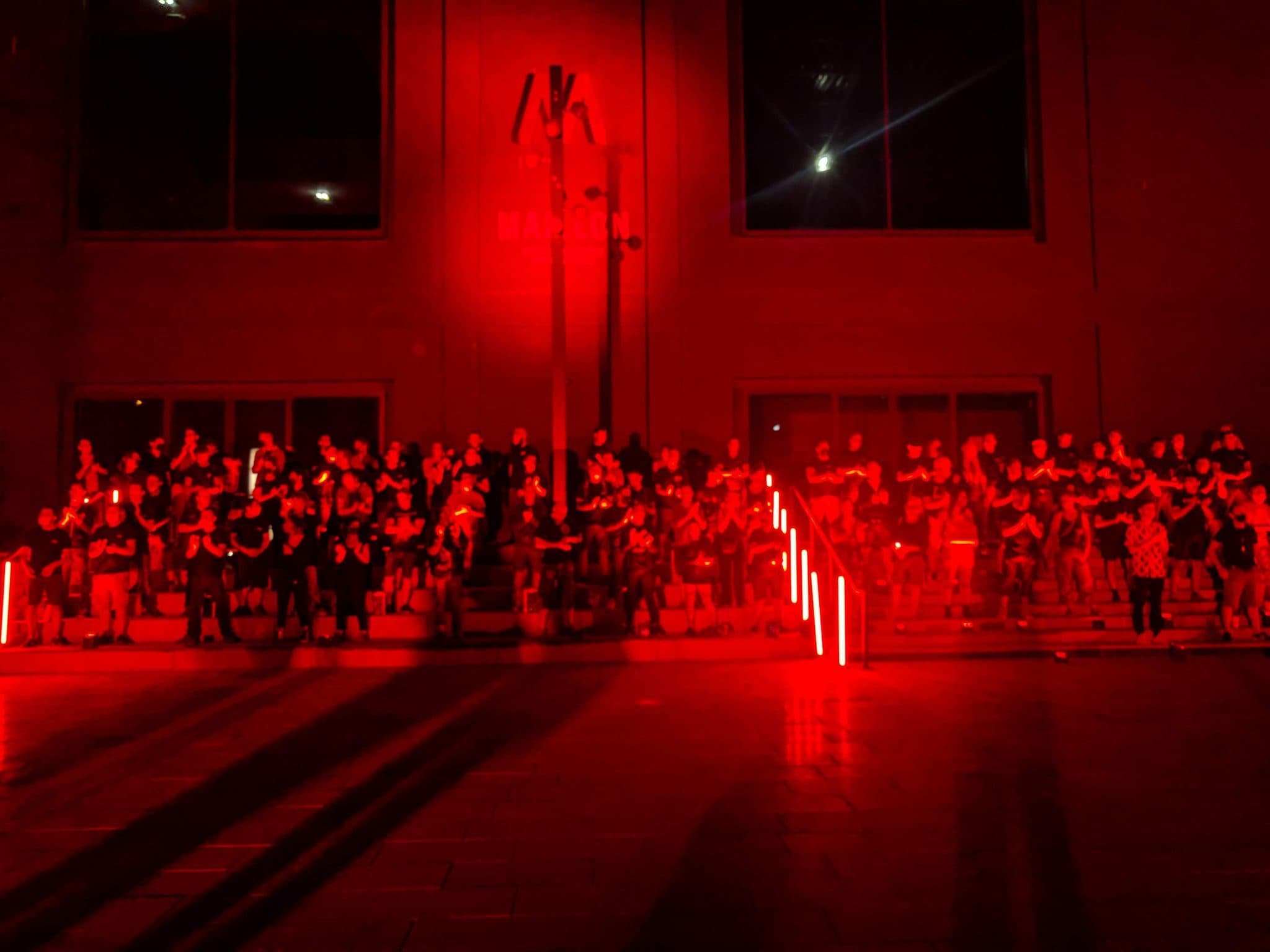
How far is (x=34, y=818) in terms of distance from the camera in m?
5.98

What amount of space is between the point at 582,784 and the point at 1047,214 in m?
14.5

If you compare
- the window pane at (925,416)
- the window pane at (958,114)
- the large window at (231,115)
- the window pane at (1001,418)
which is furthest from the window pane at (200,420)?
the window pane at (1001,418)

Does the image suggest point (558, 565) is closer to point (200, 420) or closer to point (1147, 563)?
point (1147, 563)

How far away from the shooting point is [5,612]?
1242 centimetres

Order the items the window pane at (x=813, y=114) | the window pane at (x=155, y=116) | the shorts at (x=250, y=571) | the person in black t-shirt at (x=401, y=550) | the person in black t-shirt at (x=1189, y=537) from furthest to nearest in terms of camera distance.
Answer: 1. the window pane at (x=813, y=114)
2. the window pane at (x=155, y=116)
3. the person in black t-shirt at (x=1189, y=537)
4. the person in black t-shirt at (x=401, y=550)
5. the shorts at (x=250, y=571)

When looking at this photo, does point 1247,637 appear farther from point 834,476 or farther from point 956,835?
point 956,835

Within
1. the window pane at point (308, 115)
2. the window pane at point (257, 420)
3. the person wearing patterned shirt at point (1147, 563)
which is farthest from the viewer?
the window pane at point (308, 115)

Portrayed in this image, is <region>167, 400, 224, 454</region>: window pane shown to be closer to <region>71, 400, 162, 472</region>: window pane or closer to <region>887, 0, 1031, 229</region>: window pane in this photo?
<region>71, 400, 162, 472</region>: window pane

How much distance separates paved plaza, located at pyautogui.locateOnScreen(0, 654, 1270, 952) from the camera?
4418 mm

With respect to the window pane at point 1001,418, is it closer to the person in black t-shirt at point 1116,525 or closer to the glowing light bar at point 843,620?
the person in black t-shirt at point 1116,525

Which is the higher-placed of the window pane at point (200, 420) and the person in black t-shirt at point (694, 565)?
the window pane at point (200, 420)

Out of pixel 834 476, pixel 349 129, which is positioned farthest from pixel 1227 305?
pixel 349 129

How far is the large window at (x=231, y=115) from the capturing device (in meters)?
17.3

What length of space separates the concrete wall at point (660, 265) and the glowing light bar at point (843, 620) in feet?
21.1
